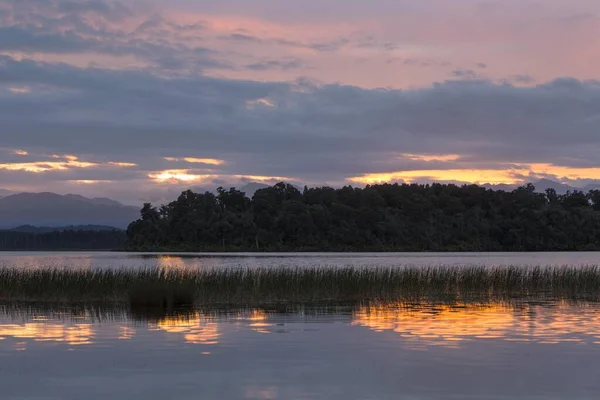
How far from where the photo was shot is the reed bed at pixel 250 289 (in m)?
33.1

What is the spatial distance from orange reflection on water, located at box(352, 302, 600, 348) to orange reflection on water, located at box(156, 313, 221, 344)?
14.5 ft

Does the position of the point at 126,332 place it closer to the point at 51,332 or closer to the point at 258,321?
the point at 51,332

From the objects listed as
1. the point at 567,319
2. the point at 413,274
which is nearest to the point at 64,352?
the point at 567,319

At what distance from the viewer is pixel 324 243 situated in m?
156

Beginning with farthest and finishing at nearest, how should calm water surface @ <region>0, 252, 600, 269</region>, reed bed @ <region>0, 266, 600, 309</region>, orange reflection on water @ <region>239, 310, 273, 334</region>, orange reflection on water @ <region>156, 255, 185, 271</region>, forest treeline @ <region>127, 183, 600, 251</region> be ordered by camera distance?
forest treeline @ <region>127, 183, 600, 251</region>
calm water surface @ <region>0, 252, 600, 269</region>
orange reflection on water @ <region>156, 255, 185, 271</region>
reed bed @ <region>0, 266, 600, 309</region>
orange reflection on water @ <region>239, 310, 273, 334</region>

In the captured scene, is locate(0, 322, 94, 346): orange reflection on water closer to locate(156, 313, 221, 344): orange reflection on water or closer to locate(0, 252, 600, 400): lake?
locate(0, 252, 600, 400): lake

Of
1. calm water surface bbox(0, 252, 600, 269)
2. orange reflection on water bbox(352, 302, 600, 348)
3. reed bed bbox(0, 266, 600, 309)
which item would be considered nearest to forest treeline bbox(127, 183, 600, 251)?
calm water surface bbox(0, 252, 600, 269)

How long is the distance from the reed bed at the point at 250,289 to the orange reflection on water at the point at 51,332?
22.8ft

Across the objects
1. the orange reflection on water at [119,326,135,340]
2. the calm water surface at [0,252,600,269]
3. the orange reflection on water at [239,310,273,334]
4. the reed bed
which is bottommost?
the calm water surface at [0,252,600,269]

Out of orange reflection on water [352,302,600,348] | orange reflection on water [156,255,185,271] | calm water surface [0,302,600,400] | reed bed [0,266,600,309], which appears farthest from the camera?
orange reflection on water [156,255,185,271]

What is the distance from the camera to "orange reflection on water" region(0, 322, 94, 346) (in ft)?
71.5

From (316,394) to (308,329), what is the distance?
1003 centimetres

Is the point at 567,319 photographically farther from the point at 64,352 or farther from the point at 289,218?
the point at 289,218

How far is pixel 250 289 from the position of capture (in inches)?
1358
